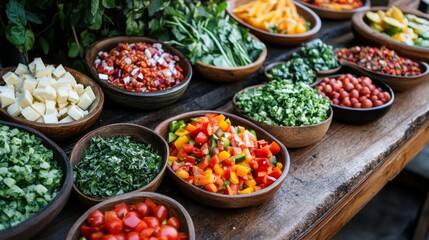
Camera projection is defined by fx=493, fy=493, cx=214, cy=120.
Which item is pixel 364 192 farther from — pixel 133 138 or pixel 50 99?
pixel 50 99

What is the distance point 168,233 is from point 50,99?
1.01 meters

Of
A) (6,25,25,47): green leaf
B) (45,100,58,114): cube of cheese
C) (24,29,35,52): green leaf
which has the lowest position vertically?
(45,100,58,114): cube of cheese

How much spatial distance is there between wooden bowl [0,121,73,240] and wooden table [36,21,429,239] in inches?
8.6

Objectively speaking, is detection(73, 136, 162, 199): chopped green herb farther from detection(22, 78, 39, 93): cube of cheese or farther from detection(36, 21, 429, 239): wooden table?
detection(22, 78, 39, 93): cube of cheese

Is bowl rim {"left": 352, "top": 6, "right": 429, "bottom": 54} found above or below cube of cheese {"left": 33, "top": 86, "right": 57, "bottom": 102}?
below

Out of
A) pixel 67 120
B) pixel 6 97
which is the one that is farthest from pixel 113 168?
pixel 6 97

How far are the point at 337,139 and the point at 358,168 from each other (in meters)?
0.28

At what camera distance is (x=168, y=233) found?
1.83 m

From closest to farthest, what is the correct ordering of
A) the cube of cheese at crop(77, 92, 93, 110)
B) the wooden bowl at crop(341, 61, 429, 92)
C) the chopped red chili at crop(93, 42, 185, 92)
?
the cube of cheese at crop(77, 92, 93, 110) → the chopped red chili at crop(93, 42, 185, 92) → the wooden bowl at crop(341, 61, 429, 92)

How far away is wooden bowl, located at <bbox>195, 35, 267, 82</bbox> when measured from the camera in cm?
304

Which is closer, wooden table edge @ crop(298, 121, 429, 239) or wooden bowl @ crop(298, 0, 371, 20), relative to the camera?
wooden table edge @ crop(298, 121, 429, 239)

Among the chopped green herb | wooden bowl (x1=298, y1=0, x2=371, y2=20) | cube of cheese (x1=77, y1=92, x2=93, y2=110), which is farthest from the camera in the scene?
wooden bowl (x1=298, y1=0, x2=371, y2=20)

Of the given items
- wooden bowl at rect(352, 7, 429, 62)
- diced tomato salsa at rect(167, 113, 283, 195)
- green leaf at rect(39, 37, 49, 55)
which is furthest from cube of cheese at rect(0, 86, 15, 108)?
wooden bowl at rect(352, 7, 429, 62)

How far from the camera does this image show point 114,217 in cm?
185
